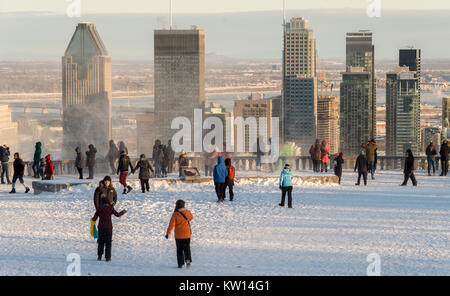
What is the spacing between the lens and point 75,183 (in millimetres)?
23875

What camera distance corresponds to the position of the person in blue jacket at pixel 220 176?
68.5ft

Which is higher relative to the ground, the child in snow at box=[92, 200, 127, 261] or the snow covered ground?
the child in snow at box=[92, 200, 127, 261]

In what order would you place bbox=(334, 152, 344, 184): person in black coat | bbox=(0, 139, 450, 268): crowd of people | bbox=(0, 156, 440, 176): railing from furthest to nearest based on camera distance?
bbox=(0, 156, 440, 176): railing < bbox=(334, 152, 344, 184): person in black coat < bbox=(0, 139, 450, 268): crowd of people

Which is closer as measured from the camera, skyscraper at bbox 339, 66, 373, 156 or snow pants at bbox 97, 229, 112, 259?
snow pants at bbox 97, 229, 112, 259

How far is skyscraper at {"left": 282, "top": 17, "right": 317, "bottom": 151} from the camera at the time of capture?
6762 inches

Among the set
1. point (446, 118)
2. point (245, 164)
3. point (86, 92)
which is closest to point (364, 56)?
point (446, 118)

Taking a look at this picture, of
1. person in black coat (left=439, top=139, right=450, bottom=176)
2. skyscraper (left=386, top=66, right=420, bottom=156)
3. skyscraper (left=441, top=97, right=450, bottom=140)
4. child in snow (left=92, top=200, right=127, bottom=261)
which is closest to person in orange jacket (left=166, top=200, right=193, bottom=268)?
child in snow (left=92, top=200, right=127, bottom=261)

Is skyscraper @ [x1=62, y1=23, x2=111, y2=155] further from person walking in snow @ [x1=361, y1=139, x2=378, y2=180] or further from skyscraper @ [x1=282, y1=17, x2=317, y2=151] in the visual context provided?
person walking in snow @ [x1=361, y1=139, x2=378, y2=180]

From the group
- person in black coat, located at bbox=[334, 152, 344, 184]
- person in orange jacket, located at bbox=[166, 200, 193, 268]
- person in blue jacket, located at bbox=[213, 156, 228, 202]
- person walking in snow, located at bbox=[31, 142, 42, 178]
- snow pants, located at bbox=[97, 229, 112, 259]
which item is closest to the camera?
person in orange jacket, located at bbox=[166, 200, 193, 268]

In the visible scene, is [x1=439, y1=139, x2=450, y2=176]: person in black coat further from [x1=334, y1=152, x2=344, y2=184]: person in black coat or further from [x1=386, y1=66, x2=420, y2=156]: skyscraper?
[x1=386, y1=66, x2=420, y2=156]: skyscraper

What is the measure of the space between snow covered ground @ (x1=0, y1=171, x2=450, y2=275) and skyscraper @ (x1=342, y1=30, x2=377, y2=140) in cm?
14900

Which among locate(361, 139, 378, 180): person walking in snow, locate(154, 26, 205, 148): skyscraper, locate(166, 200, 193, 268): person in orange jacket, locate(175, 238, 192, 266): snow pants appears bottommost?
locate(175, 238, 192, 266): snow pants
